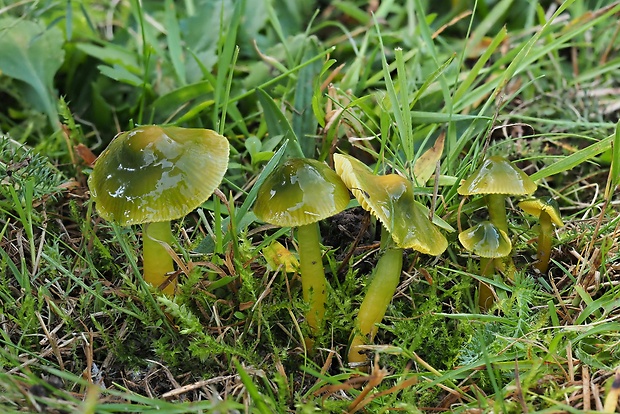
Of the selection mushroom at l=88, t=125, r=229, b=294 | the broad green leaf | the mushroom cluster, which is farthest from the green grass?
mushroom at l=88, t=125, r=229, b=294

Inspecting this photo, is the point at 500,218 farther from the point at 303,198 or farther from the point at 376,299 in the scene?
the point at 303,198

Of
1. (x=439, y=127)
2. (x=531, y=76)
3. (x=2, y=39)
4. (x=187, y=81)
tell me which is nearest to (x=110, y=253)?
(x=187, y=81)

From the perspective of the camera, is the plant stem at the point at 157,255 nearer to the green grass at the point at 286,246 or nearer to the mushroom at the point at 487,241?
the green grass at the point at 286,246

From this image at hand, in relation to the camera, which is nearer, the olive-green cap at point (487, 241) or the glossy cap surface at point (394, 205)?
the glossy cap surface at point (394, 205)

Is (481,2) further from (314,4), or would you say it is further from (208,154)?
(208,154)

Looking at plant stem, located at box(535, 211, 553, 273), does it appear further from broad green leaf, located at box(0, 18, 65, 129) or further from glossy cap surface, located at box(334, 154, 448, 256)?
broad green leaf, located at box(0, 18, 65, 129)

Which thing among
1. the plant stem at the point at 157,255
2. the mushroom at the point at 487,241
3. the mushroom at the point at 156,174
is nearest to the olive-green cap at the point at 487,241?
the mushroom at the point at 487,241

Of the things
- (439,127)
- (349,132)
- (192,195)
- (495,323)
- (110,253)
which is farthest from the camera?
(439,127)
